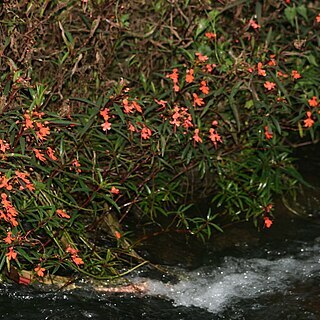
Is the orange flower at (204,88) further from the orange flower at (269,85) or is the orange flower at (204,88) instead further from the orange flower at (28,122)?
the orange flower at (28,122)

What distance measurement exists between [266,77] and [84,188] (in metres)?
1.39

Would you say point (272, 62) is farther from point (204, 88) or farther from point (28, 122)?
point (28, 122)

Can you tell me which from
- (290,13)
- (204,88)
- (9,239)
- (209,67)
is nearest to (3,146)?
(9,239)

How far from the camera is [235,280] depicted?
504 centimetres

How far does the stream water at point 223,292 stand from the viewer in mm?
4602

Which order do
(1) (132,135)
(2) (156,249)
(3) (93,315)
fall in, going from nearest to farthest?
1. (3) (93,315)
2. (1) (132,135)
3. (2) (156,249)

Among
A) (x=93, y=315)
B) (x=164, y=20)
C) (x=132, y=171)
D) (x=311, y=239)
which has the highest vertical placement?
(x=164, y=20)

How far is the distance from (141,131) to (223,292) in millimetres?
969

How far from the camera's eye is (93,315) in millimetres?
4543

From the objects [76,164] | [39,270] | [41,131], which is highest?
[41,131]

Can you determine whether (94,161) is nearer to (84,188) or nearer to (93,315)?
(84,188)

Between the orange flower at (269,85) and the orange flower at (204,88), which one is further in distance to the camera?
the orange flower at (269,85)

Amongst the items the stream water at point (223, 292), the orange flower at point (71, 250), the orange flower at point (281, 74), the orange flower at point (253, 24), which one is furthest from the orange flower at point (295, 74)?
the orange flower at point (71, 250)

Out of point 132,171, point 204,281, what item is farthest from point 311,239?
point 132,171
